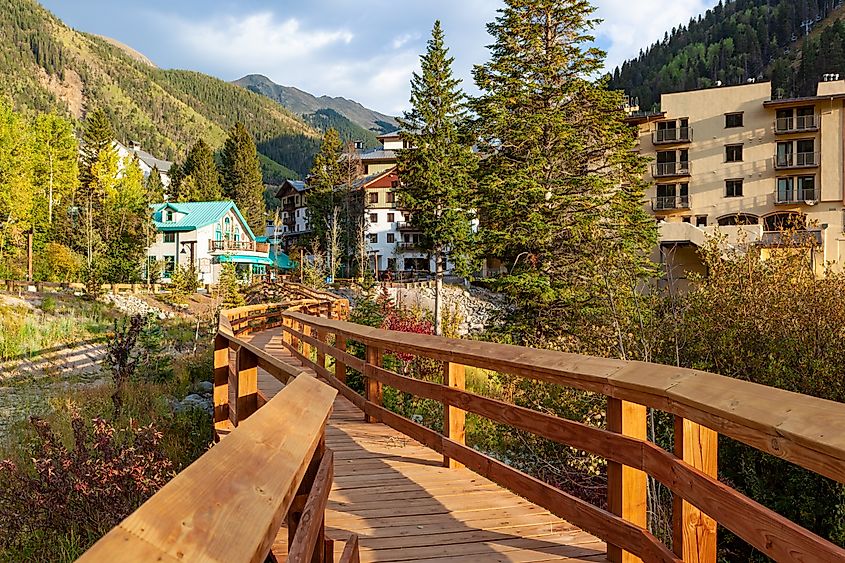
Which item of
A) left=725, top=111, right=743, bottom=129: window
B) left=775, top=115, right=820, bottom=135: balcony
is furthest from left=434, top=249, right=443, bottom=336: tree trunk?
left=775, top=115, right=820, bottom=135: balcony

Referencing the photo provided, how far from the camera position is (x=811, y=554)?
5.49 feet

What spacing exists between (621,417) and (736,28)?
131m

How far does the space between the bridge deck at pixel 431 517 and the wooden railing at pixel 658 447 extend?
143mm

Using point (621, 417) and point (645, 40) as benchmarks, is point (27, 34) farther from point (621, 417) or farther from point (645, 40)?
point (621, 417)

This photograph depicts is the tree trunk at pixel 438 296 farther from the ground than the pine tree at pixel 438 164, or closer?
closer

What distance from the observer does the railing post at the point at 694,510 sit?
97.7 inches

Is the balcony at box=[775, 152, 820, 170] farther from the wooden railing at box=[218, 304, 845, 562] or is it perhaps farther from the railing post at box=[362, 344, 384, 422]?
the wooden railing at box=[218, 304, 845, 562]

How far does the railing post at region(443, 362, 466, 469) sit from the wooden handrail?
11.7 ft

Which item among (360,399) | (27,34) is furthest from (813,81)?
(27,34)

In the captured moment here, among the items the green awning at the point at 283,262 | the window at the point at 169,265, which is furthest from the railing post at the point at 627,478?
the green awning at the point at 283,262

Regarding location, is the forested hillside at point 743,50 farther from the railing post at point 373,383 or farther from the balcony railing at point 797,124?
the railing post at point 373,383

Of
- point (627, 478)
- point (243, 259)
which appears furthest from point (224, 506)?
point (243, 259)

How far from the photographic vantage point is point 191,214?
2010 inches

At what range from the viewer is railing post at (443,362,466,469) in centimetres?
500
